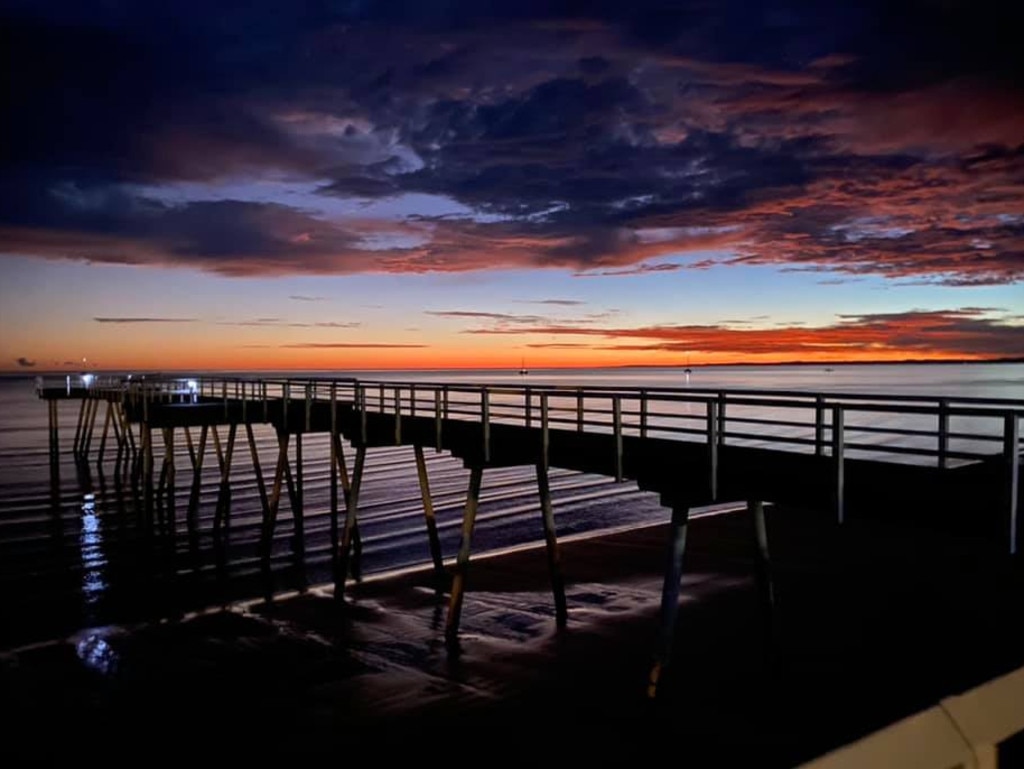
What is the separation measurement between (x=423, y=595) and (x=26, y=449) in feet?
137

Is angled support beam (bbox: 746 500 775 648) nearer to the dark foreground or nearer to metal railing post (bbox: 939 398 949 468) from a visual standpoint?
the dark foreground

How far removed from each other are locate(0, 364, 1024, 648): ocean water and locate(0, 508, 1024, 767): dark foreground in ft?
6.33

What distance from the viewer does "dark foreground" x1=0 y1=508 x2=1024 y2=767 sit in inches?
392

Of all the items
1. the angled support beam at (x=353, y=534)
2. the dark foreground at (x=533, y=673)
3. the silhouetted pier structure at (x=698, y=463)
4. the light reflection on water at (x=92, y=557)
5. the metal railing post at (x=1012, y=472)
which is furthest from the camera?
the angled support beam at (x=353, y=534)

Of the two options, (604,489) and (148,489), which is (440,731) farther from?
(604,489)

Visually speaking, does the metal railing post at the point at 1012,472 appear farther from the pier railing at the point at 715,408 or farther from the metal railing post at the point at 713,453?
the metal railing post at the point at 713,453

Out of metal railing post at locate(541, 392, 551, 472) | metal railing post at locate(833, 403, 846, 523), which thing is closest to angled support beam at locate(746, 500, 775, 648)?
metal railing post at locate(833, 403, 846, 523)

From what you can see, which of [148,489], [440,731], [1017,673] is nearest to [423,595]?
[440,731]

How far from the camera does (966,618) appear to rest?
13.7 metres

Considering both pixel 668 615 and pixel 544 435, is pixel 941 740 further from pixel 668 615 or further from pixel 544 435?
pixel 544 435

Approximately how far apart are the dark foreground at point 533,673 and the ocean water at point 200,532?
193 cm

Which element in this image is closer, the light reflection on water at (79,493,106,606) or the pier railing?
the pier railing

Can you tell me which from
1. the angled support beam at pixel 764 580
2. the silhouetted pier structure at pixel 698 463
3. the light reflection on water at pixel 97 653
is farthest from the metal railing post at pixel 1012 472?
the light reflection on water at pixel 97 653

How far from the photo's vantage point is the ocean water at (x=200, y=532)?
1703cm
